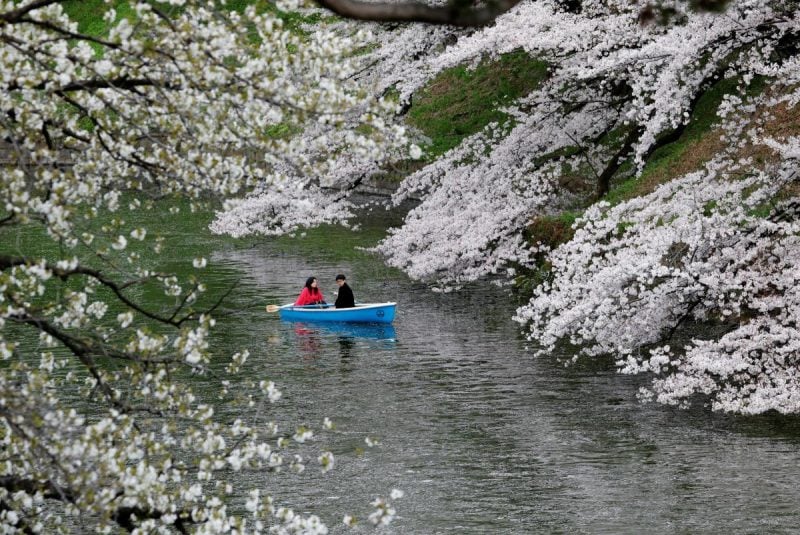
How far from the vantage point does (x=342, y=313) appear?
26.7m

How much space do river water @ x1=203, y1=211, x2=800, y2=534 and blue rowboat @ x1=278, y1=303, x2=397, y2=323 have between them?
0.39m

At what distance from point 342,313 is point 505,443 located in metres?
10.3

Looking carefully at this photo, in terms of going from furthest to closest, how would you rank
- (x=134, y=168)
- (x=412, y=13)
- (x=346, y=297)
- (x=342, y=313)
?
(x=342, y=313) → (x=346, y=297) → (x=134, y=168) → (x=412, y=13)

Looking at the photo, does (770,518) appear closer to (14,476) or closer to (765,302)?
(765,302)

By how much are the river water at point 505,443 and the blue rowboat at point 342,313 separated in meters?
0.39

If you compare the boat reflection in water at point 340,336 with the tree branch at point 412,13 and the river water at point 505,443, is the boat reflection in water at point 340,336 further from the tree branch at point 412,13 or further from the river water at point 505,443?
the tree branch at point 412,13

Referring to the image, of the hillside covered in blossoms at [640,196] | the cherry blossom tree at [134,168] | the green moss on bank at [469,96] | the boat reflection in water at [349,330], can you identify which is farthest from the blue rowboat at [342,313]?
the cherry blossom tree at [134,168]

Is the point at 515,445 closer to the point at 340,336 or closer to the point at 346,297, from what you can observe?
the point at 340,336

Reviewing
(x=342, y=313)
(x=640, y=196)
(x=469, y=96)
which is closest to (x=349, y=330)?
(x=342, y=313)

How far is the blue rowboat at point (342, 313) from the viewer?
2552 centimetres

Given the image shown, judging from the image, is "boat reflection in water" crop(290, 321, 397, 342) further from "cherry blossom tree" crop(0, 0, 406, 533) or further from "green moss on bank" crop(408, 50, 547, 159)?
"cherry blossom tree" crop(0, 0, 406, 533)

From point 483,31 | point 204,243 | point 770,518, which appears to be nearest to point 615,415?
point 770,518

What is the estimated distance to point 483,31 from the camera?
22.9 m

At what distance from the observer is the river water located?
14148mm
